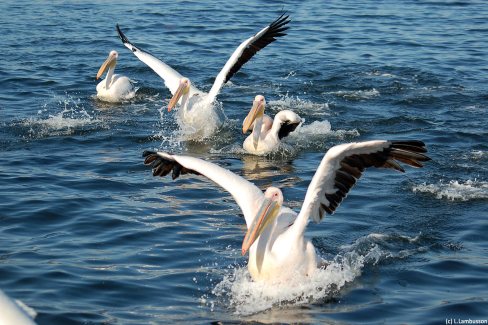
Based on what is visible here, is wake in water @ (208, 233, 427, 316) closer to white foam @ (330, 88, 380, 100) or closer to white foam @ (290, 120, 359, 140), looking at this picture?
white foam @ (290, 120, 359, 140)

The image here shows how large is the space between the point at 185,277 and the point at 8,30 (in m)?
13.9

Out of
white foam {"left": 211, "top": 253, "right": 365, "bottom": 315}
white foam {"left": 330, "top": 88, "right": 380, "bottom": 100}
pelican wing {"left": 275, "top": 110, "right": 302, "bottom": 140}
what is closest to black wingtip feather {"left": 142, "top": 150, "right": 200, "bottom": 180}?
white foam {"left": 211, "top": 253, "right": 365, "bottom": 315}

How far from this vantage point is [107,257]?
26.2ft

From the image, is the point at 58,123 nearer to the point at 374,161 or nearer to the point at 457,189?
the point at 457,189

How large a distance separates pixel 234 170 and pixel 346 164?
4.32 meters

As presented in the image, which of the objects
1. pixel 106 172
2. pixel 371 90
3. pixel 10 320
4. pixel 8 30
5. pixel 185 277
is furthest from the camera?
pixel 8 30

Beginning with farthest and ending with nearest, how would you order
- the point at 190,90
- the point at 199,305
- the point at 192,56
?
the point at 192,56
the point at 190,90
the point at 199,305

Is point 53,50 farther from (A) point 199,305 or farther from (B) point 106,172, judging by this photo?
(A) point 199,305

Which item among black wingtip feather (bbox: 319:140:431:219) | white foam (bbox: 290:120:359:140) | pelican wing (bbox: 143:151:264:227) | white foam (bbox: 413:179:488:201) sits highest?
black wingtip feather (bbox: 319:140:431:219)

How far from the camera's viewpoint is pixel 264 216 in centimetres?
719

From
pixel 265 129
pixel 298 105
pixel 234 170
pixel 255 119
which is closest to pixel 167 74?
pixel 298 105

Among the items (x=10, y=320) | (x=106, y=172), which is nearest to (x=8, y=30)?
(x=106, y=172)

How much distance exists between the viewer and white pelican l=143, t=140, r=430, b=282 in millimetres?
6902

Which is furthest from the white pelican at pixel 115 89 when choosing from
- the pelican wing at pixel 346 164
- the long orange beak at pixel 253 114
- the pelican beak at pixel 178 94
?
the pelican wing at pixel 346 164
